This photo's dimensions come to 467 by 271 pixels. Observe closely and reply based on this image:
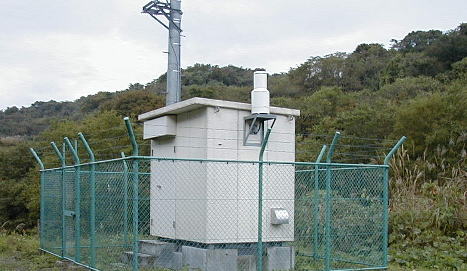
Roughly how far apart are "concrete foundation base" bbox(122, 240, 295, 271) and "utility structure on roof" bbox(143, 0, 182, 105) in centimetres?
370

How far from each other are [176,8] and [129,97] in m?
27.6

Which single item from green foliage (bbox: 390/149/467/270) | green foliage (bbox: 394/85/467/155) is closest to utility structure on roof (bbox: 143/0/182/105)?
green foliage (bbox: 390/149/467/270)

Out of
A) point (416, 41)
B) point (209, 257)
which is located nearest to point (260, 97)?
point (209, 257)

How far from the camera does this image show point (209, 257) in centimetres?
812

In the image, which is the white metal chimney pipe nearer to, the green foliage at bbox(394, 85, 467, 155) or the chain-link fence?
the chain-link fence

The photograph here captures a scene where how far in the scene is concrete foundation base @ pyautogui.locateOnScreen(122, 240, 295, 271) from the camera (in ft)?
26.8

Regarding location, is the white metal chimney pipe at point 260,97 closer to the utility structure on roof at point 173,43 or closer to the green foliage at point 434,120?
the utility structure on roof at point 173,43

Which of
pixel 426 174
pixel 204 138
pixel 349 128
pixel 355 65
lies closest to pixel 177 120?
pixel 204 138

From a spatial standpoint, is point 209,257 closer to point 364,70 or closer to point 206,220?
point 206,220

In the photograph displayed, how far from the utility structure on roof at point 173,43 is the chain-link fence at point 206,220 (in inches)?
99.7

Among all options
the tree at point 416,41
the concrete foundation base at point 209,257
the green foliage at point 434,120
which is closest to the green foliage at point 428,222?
the concrete foundation base at point 209,257

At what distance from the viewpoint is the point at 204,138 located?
341 inches

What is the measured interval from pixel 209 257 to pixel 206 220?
1.69 feet

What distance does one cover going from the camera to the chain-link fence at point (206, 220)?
27.1 ft
